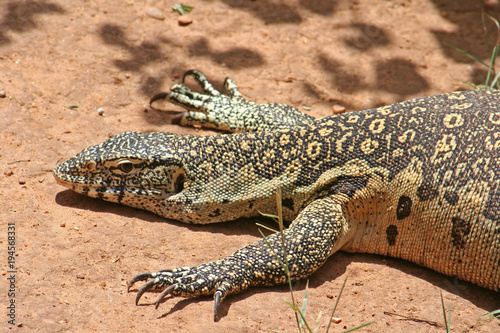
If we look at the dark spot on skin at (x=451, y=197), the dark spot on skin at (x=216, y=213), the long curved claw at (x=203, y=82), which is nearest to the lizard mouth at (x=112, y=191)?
the dark spot on skin at (x=216, y=213)

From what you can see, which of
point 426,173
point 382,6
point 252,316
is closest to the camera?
point 252,316

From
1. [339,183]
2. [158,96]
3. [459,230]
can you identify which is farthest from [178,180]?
[459,230]

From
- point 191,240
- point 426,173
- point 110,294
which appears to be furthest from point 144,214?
point 426,173

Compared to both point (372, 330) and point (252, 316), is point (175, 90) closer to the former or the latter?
point (252, 316)

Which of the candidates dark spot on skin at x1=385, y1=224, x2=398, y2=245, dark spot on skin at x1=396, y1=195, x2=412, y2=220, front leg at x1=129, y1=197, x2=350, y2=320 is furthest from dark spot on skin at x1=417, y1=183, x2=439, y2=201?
front leg at x1=129, y1=197, x2=350, y2=320

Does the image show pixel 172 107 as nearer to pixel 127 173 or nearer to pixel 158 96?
pixel 158 96

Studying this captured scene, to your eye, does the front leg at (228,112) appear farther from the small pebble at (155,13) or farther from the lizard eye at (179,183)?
the small pebble at (155,13)
